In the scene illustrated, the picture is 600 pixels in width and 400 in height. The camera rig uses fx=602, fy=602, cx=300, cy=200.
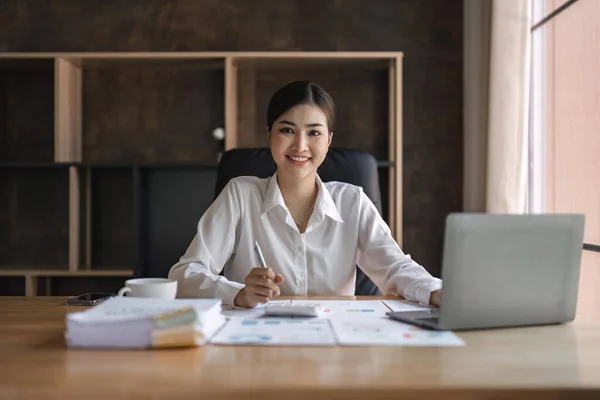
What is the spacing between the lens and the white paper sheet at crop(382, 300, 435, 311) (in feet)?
4.26

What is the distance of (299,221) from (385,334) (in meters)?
0.88

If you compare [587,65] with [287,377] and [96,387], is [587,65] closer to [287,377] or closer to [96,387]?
[287,377]

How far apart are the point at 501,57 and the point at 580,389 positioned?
2.17m

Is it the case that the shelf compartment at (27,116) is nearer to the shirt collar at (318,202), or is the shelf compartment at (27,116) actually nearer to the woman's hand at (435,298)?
the shirt collar at (318,202)

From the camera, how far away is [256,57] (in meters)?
2.88

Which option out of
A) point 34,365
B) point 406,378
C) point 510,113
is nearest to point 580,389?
point 406,378

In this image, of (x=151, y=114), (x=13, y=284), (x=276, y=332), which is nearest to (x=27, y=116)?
(x=151, y=114)

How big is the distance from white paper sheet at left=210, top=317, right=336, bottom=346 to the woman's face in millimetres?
746

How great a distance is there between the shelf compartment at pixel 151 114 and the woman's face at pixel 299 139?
1463 mm

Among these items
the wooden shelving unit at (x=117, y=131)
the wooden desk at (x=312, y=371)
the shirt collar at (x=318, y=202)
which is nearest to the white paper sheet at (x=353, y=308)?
the wooden desk at (x=312, y=371)

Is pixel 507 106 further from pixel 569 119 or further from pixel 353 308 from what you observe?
pixel 353 308

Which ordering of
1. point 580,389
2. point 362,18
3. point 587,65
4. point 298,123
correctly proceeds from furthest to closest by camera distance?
1. point 362,18
2. point 587,65
3. point 298,123
4. point 580,389

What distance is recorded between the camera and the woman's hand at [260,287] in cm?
124

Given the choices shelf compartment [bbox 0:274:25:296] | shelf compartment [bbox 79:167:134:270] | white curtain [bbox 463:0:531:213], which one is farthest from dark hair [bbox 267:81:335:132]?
shelf compartment [bbox 0:274:25:296]
